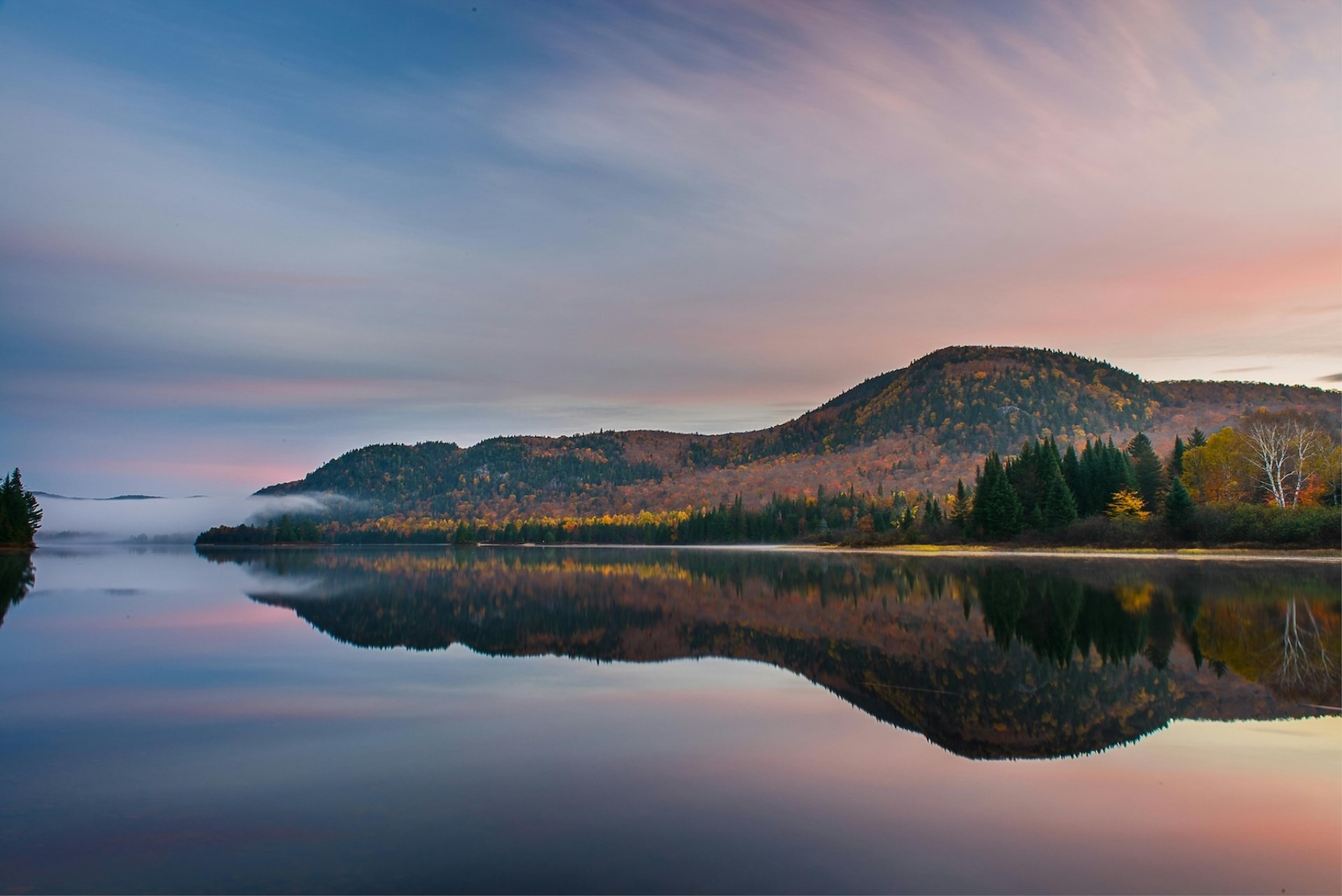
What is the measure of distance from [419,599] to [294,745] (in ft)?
103

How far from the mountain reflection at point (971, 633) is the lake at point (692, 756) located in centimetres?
18

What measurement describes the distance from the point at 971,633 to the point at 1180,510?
189 ft

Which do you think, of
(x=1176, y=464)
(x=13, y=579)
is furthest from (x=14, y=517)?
(x=1176, y=464)

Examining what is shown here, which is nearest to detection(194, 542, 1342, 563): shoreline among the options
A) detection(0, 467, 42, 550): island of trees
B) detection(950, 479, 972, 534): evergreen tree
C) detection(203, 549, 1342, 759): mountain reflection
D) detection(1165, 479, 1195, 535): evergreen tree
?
detection(1165, 479, 1195, 535): evergreen tree

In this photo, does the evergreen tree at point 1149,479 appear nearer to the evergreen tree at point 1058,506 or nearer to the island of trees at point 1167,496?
the island of trees at point 1167,496

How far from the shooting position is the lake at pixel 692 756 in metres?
8.80

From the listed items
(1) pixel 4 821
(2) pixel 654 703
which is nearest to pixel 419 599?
(2) pixel 654 703

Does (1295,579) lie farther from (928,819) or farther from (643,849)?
(643,849)

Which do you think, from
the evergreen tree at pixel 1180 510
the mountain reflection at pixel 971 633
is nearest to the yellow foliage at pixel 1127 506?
the evergreen tree at pixel 1180 510

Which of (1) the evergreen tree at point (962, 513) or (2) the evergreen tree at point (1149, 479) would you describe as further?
(1) the evergreen tree at point (962, 513)

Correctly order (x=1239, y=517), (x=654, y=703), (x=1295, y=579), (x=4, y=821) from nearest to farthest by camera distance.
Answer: (x=4, y=821) → (x=654, y=703) → (x=1295, y=579) → (x=1239, y=517)

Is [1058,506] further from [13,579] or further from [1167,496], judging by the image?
[13,579]

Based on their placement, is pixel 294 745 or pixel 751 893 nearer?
pixel 751 893

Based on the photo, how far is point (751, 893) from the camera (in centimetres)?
805
